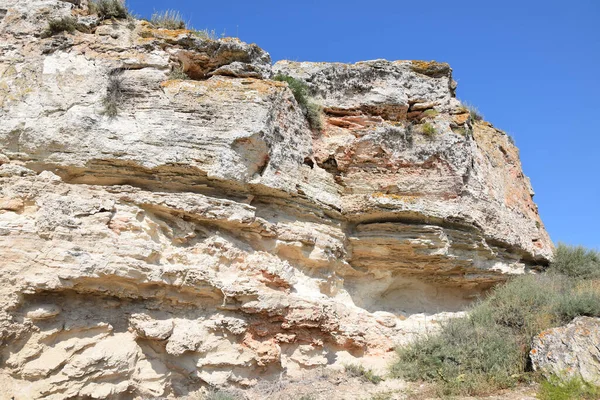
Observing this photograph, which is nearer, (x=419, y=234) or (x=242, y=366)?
(x=242, y=366)

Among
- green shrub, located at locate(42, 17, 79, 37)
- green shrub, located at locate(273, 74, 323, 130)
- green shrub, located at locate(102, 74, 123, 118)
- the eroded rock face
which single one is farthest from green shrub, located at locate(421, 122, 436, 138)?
green shrub, located at locate(42, 17, 79, 37)

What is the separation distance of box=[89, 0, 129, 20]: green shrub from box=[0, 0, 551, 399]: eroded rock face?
0.79 feet

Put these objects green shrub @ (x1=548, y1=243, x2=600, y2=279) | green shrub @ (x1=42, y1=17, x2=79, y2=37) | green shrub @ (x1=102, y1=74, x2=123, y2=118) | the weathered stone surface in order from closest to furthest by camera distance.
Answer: the weathered stone surface, green shrub @ (x1=102, y1=74, x2=123, y2=118), green shrub @ (x1=42, y1=17, x2=79, y2=37), green shrub @ (x1=548, y1=243, x2=600, y2=279)

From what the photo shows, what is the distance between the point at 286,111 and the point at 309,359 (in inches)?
179

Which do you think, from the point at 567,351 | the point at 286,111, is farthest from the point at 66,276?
the point at 567,351

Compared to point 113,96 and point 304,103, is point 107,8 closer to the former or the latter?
point 113,96

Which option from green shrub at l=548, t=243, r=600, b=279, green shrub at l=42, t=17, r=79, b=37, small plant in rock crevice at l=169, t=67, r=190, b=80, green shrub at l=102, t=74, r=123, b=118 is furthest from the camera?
green shrub at l=548, t=243, r=600, b=279

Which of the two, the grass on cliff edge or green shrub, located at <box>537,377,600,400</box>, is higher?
the grass on cliff edge

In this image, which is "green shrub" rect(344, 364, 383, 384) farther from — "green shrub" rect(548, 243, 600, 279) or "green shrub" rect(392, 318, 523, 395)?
"green shrub" rect(548, 243, 600, 279)

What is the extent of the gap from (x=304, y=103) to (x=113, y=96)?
388cm

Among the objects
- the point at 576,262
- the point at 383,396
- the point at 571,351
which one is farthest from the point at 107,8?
Answer: the point at 576,262

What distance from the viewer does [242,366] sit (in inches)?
277

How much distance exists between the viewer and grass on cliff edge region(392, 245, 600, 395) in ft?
23.9

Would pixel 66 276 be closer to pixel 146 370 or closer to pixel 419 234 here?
pixel 146 370
